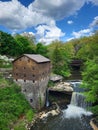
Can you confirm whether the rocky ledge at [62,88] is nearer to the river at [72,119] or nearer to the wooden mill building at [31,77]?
the river at [72,119]

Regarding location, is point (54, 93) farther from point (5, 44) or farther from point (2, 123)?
point (5, 44)

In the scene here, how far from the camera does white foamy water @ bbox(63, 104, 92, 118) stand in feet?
113

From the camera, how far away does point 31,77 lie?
36.6 meters

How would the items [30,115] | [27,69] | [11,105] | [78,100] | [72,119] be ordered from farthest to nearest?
1. [78,100]
2. [27,69]
3. [30,115]
4. [72,119]
5. [11,105]

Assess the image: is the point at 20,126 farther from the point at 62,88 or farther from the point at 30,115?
the point at 62,88

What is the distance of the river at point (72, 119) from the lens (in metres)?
30.3

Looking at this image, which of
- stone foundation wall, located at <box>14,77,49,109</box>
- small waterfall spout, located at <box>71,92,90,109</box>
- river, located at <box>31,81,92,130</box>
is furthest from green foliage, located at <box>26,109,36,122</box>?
small waterfall spout, located at <box>71,92,90,109</box>

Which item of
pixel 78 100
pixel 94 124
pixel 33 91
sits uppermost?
pixel 33 91

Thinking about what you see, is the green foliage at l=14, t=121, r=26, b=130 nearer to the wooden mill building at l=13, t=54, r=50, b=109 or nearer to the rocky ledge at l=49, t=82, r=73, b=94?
the wooden mill building at l=13, t=54, r=50, b=109

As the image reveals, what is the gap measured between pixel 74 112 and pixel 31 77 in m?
9.67

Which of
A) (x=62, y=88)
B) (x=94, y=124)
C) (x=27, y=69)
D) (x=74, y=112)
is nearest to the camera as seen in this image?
(x=94, y=124)

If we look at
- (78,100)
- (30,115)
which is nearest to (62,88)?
(78,100)

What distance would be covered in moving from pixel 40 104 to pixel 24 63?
7951 millimetres

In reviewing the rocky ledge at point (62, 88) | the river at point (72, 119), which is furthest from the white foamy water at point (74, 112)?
the rocky ledge at point (62, 88)
